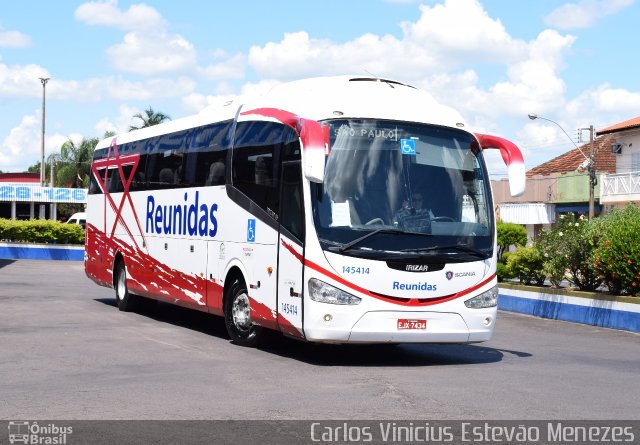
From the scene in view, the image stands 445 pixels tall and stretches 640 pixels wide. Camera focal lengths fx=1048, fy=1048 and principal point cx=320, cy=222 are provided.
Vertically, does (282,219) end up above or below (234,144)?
below

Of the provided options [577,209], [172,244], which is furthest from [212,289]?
[577,209]

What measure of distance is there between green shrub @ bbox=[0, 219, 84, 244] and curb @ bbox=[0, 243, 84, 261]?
1.10m

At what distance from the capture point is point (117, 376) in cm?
1160

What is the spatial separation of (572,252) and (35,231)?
105ft

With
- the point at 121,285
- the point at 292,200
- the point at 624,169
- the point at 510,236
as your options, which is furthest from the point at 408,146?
the point at 624,169

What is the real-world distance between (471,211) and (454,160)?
711mm

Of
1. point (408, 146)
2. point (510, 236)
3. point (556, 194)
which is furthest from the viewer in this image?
point (556, 194)

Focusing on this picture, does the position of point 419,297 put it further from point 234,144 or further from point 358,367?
point 234,144

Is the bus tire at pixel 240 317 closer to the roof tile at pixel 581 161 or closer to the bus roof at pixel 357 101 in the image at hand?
the bus roof at pixel 357 101

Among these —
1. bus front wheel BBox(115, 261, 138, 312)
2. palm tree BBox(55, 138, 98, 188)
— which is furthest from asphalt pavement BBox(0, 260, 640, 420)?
palm tree BBox(55, 138, 98, 188)

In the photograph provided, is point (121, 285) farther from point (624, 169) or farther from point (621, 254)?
point (624, 169)

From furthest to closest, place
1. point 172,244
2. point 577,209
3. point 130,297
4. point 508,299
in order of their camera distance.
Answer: point 577,209 → point 508,299 → point 130,297 → point 172,244

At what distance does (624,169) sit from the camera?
5538cm

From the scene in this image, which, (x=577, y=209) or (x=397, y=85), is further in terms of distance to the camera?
(x=577, y=209)
